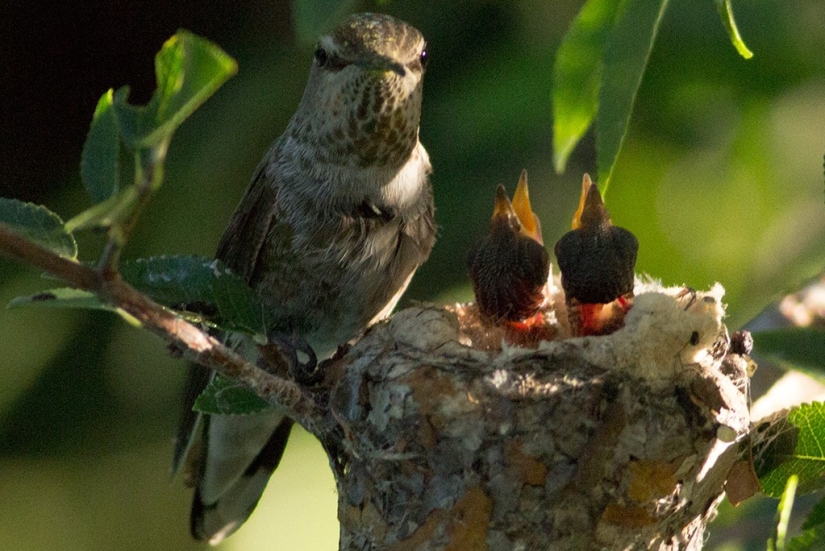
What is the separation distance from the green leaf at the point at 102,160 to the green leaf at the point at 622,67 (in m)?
0.80

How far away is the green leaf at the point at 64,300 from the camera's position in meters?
1.45

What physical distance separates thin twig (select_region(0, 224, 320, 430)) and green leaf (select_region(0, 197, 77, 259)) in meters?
0.08

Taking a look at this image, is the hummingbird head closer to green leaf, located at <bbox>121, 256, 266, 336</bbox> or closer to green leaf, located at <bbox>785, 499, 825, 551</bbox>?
green leaf, located at <bbox>121, 256, 266, 336</bbox>

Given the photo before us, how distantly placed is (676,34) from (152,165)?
7.36 ft

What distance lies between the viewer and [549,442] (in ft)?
6.64

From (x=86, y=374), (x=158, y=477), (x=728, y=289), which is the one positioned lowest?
(x=158, y=477)

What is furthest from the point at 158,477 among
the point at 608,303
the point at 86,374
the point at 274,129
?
the point at 608,303

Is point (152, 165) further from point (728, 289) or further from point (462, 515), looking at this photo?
point (728, 289)

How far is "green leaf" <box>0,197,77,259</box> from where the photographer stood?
1348mm

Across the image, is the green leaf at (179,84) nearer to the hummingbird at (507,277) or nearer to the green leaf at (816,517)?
the green leaf at (816,517)

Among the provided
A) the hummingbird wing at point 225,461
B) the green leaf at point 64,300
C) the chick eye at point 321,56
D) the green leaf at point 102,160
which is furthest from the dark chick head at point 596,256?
the green leaf at point 102,160

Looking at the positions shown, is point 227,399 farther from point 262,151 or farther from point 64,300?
point 262,151

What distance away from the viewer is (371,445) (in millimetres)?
2109

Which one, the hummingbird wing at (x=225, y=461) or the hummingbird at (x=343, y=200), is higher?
the hummingbird at (x=343, y=200)
